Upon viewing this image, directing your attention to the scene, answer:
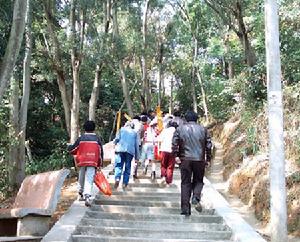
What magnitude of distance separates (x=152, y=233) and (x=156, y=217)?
111cm

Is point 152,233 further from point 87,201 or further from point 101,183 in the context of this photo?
point 101,183

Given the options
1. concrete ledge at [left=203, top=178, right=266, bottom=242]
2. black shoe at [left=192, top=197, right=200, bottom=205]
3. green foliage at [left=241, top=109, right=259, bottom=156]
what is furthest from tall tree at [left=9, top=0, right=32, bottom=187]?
black shoe at [left=192, top=197, right=200, bottom=205]

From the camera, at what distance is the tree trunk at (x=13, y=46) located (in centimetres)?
738

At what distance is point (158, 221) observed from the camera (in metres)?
8.06

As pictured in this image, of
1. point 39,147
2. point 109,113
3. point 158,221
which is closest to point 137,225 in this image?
point 158,221

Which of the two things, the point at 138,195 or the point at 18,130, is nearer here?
the point at 138,195

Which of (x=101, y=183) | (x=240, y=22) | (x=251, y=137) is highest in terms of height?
(x=240, y=22)

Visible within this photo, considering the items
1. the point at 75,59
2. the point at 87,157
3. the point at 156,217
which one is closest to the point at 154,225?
the point at 156,217

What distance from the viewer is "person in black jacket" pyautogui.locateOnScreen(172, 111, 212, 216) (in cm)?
791

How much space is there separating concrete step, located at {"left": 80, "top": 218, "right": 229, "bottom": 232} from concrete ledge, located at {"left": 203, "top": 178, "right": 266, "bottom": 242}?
224 mm

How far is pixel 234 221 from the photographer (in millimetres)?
7562

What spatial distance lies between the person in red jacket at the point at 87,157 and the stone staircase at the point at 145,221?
435 millimetres

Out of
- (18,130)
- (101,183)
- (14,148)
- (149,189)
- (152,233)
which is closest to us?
(152,233)

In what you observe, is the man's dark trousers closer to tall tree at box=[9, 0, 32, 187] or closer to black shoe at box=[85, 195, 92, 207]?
black shoe at box=[85, 195, 92, 207]
